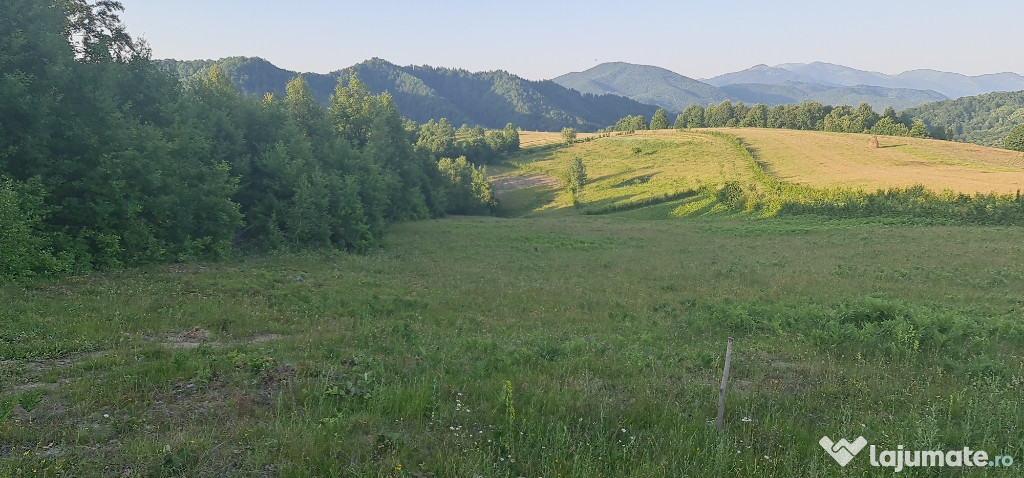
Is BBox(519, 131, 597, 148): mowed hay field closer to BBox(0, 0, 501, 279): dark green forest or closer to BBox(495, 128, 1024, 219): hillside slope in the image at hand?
BBox(495, 128, 1024, 219): hillside slope

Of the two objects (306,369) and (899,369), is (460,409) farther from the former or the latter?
(899,369)

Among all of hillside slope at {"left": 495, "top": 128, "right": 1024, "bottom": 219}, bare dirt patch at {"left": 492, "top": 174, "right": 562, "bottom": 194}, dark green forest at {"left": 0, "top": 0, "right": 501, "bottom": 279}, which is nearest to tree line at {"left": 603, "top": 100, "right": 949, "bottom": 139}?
hillside slope at {"left": 495, "top": 128, "right": 1024, "bottom": 219}

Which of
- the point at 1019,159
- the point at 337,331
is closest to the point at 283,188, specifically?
the point at 337,331

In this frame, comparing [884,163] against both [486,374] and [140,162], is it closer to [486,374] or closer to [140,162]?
[486,374]

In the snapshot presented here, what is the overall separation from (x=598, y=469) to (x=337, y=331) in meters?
8.22

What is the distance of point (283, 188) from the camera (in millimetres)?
32781

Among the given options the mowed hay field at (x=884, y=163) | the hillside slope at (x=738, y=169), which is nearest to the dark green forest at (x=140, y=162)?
the hillside slope at (x=738, y=169)

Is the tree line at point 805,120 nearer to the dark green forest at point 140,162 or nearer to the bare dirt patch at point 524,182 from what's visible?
the bare dirt patch at point 524,182

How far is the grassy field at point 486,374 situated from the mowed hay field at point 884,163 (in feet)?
161

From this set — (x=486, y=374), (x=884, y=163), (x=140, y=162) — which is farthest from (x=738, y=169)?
(x=486, y=374)

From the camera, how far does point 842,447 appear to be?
5.99 meters

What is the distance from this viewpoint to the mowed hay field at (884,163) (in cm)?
6038

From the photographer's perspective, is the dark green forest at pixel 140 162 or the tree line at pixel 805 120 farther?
the tree line at pixel 805 120

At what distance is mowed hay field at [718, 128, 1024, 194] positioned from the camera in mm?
60375
